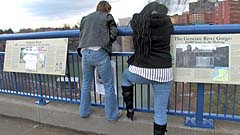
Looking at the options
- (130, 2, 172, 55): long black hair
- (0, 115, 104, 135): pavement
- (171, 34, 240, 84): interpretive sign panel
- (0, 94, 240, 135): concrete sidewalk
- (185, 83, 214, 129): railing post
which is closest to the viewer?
(130, 2, 172, 55): long black hair

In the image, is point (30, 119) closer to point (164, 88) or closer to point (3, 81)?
point (3, 81)

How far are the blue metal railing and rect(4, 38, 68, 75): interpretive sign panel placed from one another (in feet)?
0.31

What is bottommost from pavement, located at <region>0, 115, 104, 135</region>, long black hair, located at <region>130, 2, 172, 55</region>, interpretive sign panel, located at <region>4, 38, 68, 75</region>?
pavement, located at <region>0, 115, 104, 135</region>

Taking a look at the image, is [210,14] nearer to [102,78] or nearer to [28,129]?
[102,78]

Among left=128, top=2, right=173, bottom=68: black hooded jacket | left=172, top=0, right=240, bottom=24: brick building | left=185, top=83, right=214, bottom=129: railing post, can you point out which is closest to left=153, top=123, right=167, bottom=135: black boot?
left=185, top=83, right=214, bottom=129: railing post

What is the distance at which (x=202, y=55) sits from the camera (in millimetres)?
2625

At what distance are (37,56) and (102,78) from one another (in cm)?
127

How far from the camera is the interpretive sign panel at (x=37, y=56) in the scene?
135 inches

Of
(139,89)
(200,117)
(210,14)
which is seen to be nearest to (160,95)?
(200,117)

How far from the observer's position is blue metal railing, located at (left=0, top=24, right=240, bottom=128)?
279 cm

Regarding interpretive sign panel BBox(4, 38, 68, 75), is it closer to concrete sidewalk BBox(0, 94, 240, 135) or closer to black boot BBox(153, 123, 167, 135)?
concrete sidewalk BBox(0, 94, 240, 135)

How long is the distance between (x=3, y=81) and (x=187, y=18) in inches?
132

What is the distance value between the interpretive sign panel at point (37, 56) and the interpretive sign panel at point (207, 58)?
160 cm

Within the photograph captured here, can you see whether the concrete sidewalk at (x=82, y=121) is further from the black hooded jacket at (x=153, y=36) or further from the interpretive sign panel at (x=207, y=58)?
the black hooded jacket at (x=153, y=36)
